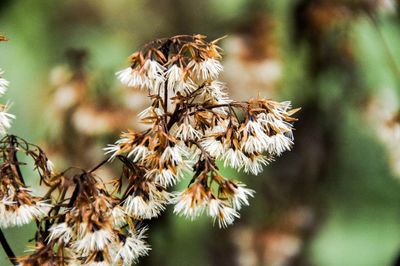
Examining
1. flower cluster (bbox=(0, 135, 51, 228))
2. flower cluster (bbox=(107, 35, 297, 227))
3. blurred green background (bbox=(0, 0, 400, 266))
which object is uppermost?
blurred green background (bbox=(0, 0, 400, 266))

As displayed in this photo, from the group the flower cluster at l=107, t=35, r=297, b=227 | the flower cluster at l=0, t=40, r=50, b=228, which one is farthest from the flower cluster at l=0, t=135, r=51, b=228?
the flower cluster at l=107, t=35, r=297, b=227

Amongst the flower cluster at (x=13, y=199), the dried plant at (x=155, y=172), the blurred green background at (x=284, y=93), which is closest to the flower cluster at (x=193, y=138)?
the dried plant at (x=155, y=172)

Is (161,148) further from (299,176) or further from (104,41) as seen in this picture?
(299,176)

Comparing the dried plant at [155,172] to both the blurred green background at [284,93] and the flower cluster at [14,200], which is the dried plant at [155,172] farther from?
the blurred green background at [284,93]

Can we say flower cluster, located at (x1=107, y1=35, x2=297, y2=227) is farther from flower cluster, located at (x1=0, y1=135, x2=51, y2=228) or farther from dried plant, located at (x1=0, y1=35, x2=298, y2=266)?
flower cluster, located at (x1=0, y1=135, x2=51, y2=228)

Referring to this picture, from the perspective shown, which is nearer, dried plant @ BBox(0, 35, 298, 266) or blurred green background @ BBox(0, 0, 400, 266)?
dried plant @ BBox(0, 35, 298, 266)

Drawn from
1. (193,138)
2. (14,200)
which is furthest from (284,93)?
(14,200)

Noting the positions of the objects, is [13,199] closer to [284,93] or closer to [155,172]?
[155,172]
